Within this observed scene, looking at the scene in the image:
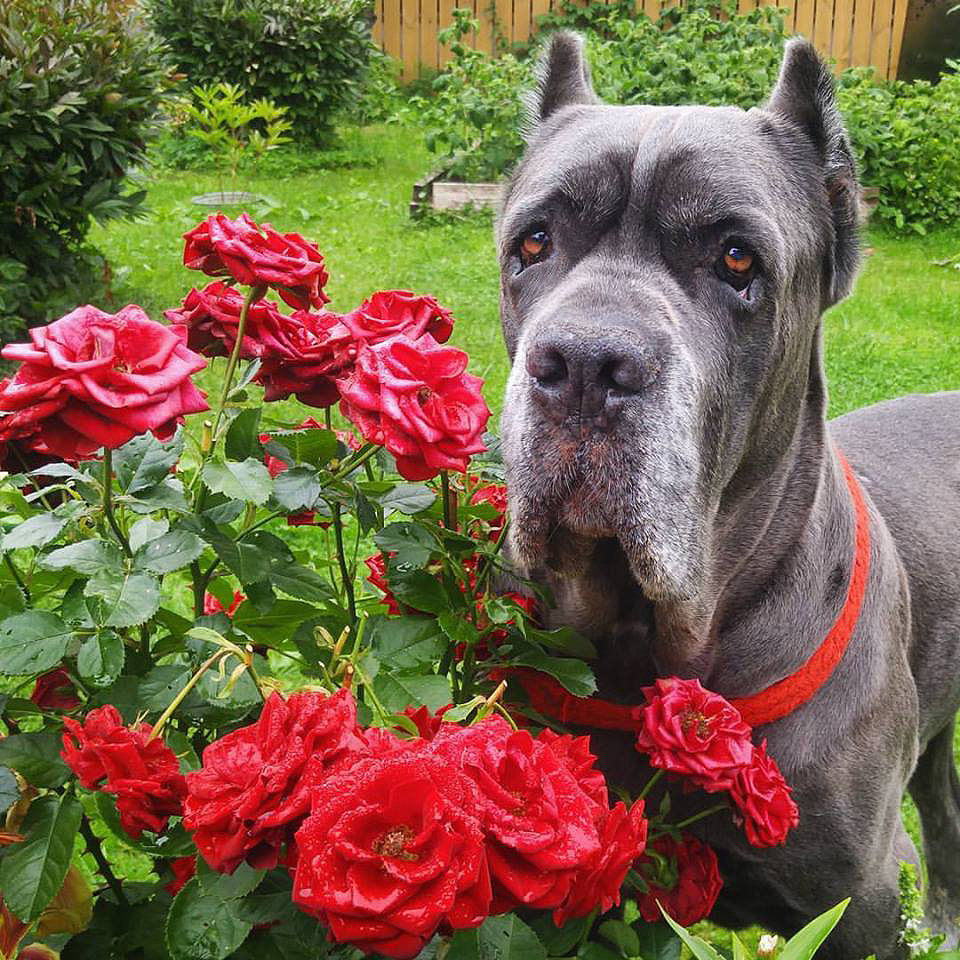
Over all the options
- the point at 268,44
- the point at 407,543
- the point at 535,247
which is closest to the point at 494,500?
the point at 407,543

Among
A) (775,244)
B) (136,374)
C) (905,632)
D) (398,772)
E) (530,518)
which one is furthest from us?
(905,632)

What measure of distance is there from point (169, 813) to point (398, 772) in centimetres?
45

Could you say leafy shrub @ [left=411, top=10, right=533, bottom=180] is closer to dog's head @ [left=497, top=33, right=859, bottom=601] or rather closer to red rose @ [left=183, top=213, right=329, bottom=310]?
dog's head @ [left=497, top=33, right=859, bottom=601]

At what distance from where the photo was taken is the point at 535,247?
2277mm

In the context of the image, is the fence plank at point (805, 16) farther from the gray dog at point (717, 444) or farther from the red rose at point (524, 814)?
the red rose at point (524, 814)

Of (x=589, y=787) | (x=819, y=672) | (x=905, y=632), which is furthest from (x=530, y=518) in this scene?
(x=905, y=632)

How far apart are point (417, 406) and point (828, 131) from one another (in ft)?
4.31

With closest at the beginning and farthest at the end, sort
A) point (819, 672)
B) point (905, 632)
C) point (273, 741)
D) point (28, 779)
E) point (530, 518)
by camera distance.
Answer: point (273, 741) → point (28, 779) → point (530, 518) → point (819, 672) → point (905, 632)

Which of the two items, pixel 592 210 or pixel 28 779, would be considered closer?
pixel 28 779

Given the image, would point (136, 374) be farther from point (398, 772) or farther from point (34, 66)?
point (34, 66)

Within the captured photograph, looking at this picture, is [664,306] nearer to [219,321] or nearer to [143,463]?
[219,321]

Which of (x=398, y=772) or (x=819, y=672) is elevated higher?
(x=398, y=772)

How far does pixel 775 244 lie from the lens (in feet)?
7.01

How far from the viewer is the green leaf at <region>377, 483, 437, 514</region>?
1841 millimetres
